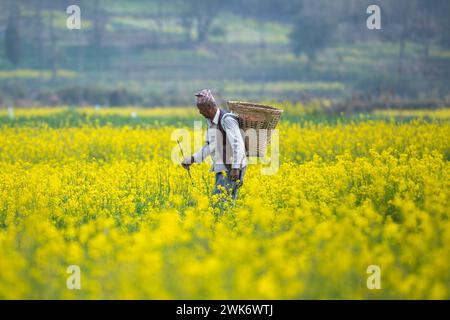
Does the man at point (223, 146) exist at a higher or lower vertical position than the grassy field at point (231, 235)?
higher

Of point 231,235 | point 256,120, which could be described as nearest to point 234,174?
point 256,120

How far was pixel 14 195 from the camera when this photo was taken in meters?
9.08

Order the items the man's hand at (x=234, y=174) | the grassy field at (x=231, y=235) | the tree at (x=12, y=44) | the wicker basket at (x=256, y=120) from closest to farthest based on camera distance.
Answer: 1. the grassy field at (x=231, y=235)
2. the man's hand at (x=234, y=174)
3. the wicker basket at (x=256, y=120)
4. the tree at (x=12, y=44)

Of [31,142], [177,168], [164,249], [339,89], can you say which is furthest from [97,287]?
[339,89]

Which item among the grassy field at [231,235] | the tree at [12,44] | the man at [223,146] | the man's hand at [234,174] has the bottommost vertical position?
the grassy field at [231,235]

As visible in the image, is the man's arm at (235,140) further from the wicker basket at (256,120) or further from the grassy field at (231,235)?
the grassy field at (231,235)

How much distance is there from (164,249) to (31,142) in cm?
962

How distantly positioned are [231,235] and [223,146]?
185 cm

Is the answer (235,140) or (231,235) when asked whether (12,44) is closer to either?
(235,140)

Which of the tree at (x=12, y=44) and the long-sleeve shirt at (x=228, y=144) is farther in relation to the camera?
the tree at (x=12, y=44)

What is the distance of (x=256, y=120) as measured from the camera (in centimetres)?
868

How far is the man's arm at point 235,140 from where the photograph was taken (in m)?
8.23

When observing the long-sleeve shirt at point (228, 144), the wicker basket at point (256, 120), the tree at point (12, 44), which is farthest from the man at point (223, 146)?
the tree at point (12, 44)

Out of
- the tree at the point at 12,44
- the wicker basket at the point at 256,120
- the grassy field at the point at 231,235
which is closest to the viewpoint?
the grassy field at the point at 231,235
